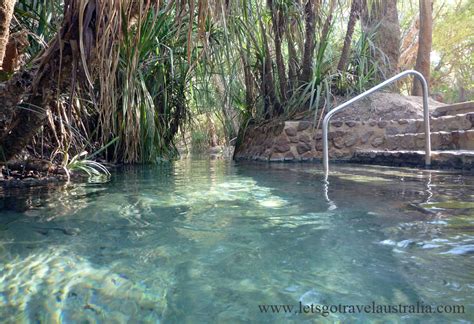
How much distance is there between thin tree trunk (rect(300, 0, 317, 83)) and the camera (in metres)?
5.82

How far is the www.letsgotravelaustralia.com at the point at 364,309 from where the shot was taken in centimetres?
90

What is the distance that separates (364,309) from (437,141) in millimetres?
4120

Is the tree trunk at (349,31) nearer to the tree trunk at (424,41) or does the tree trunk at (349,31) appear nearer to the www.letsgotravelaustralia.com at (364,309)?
the tree trunk at (424,41)

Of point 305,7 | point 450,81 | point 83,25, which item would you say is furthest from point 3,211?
point 450,81

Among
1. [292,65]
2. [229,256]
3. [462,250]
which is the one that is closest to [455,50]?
[292,65]

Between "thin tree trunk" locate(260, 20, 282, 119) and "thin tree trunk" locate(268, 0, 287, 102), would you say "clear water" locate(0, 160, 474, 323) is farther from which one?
"thin tree trunk" locate(260, 20, 282, 119)

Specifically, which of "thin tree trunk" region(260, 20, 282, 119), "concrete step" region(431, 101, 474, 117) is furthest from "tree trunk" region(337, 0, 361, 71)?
"concrete step" region(431, 101, 474, 117)

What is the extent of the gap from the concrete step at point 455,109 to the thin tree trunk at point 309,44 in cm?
189

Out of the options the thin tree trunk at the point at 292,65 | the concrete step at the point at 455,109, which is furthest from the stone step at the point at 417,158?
the thin tree trunk at the point at 292,65

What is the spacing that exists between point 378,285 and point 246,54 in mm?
5338

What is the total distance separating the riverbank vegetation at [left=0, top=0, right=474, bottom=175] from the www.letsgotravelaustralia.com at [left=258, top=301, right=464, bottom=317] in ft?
4.34

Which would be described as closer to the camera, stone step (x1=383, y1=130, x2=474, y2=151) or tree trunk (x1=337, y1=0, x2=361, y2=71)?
stone step (x1=383, y1=130, x2=474, y2=151)

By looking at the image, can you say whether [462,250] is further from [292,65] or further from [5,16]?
[292,65]

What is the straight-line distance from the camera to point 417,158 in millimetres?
4012
